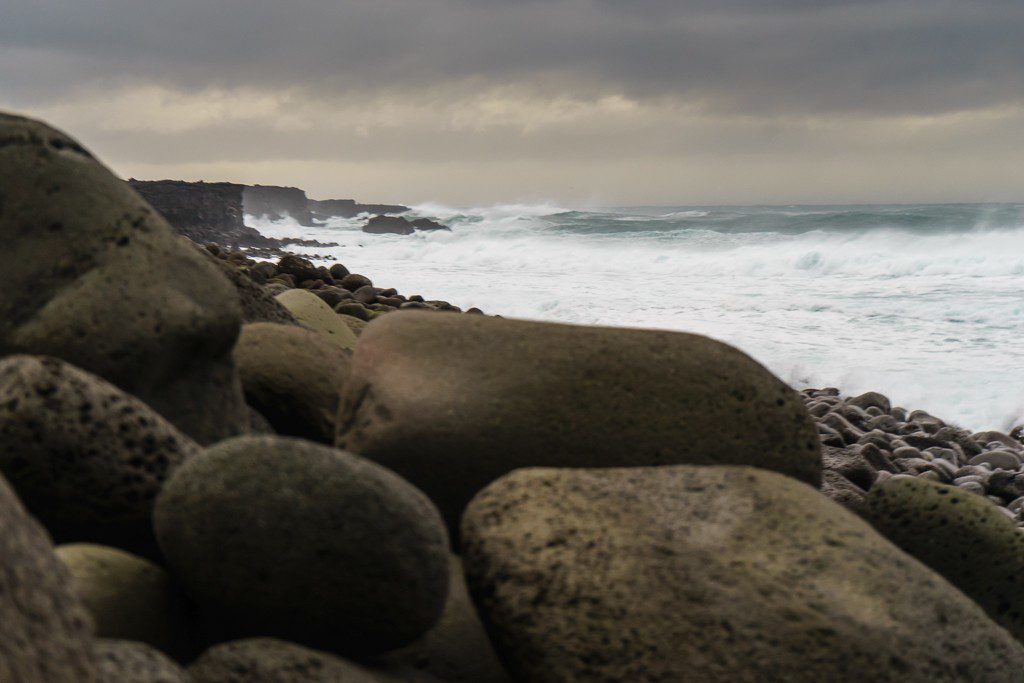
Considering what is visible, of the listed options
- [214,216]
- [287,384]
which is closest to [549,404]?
[287,384]

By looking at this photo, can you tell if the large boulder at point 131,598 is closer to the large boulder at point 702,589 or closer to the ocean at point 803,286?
the large boulder at point 702,589

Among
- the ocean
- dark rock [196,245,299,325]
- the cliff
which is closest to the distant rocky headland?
the ocean

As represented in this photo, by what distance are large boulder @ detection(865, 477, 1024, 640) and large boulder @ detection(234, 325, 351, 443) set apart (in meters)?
1.78

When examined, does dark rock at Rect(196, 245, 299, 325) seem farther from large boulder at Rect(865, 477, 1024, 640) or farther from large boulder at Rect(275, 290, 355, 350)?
large boulder at Rect(865, 477, 1024, 640)

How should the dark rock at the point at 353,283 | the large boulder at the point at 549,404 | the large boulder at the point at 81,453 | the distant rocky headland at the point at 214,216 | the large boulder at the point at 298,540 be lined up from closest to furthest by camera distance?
the large boulder at the point at 298,540 → the large boulder at the point at 81,453 → the large boulder at the point at 549,404 → the dark rock at the point at 353,283 → the distant rocky headland at the point at 214,216

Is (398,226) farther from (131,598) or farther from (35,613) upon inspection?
(35,613)

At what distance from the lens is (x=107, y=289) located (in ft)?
8.30

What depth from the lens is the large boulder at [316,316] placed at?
15.7 ft

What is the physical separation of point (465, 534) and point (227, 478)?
63 centimetres

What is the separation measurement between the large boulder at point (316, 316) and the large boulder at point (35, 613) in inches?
127

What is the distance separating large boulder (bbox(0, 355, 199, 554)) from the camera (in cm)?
202

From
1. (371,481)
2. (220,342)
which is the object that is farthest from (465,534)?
(220,342)

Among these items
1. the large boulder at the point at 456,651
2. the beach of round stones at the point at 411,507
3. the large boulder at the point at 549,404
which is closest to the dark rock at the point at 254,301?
the beach of round stones at the point at 411,507

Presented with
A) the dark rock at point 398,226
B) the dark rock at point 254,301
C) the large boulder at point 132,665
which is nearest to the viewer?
the large boulder at point 132,665
